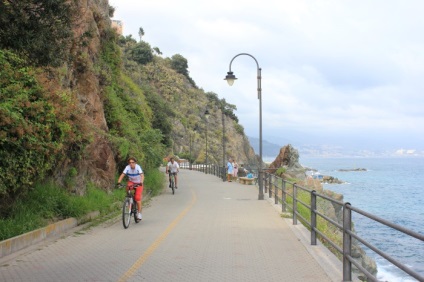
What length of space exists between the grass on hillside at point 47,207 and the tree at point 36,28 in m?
3.11

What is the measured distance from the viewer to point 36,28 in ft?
28.9

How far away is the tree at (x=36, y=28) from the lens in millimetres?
8383

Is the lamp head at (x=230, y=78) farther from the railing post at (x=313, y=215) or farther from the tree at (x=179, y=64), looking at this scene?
the tree at (x=179, y=64)

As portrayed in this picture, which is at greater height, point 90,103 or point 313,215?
point 90,103

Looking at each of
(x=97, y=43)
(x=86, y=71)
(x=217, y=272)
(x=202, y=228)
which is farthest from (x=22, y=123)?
(x=97, y=43)

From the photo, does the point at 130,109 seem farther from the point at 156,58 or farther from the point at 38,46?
the point at 156,58

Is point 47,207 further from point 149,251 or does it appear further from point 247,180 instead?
point 247,180

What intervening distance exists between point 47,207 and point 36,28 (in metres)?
4.32

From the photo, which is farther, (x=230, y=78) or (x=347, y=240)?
(x=230, y=78)

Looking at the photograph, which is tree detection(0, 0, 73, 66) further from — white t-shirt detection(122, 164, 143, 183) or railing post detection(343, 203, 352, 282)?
railing post detection(343, 203, 352, 282)

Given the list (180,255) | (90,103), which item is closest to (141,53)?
(90,103)

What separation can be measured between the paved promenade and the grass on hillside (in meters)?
0.52

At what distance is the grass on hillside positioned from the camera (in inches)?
374

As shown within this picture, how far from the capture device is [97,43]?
20.6m
